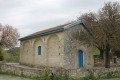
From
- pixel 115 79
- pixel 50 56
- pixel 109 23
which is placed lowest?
pixel 115 79

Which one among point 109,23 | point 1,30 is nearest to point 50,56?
point 109,23

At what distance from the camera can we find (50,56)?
25312mm

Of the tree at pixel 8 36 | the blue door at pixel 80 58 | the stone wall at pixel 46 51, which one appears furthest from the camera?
the tree at pixel 8 36

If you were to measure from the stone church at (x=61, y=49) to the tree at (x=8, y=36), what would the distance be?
4.34 meters

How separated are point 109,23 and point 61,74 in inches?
295

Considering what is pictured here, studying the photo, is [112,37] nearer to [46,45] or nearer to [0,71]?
[46,45]

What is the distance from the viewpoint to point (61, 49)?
2359cm

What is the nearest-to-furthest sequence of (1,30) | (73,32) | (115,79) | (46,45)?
(115,79) < (73,32) < (46,45) < (1,30)

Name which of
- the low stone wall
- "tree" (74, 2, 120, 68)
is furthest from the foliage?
"tree" (74, 2, 120, 68)

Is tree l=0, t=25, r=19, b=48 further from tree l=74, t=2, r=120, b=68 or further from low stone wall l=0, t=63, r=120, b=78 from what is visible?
tree l=74, t=2, r=120, b=68

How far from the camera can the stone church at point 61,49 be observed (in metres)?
23.5

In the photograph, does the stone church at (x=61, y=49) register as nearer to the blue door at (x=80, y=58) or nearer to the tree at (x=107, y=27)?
the blue door at (x=80, y=58)

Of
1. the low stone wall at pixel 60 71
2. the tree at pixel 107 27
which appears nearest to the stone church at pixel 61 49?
the tree at pixel 107 27

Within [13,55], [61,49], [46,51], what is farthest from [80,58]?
[13,55]
